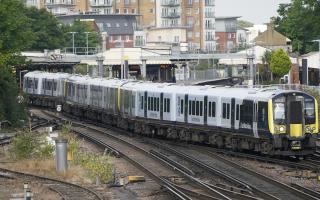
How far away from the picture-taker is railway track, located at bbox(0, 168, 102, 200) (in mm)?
26734

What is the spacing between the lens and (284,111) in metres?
36.4

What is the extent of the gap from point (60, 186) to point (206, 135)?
15.4 meters

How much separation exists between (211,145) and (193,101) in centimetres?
228

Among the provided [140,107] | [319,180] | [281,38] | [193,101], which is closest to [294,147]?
[319,180]

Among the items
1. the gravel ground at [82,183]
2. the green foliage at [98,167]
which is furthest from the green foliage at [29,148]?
the green foliage at [98,167]

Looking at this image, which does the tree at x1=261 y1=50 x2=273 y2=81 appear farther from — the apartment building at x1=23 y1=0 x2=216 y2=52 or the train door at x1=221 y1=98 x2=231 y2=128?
the apartment building at x1=23 y1=0 x2=216 y2=52

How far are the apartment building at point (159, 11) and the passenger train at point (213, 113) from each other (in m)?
126

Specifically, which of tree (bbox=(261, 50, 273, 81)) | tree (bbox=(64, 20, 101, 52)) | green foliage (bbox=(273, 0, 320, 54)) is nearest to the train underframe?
tree (bbox=(261, 50, 273, 81))

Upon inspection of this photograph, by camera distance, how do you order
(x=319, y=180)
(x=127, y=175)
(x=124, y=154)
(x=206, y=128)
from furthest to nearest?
(x=206, y=128) < (x=124, y=154) < (x=127, y=175) < (x=319, y=180)

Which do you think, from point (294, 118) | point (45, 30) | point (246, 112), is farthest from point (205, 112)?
point (45, 30)

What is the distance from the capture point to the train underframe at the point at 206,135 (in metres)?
36.2

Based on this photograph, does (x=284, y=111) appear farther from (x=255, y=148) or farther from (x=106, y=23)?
(x=106, y=23)

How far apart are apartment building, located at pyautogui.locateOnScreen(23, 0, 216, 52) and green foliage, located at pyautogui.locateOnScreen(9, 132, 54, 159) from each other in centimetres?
15020

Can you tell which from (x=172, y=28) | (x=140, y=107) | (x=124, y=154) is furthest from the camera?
(x=172, y=28)
